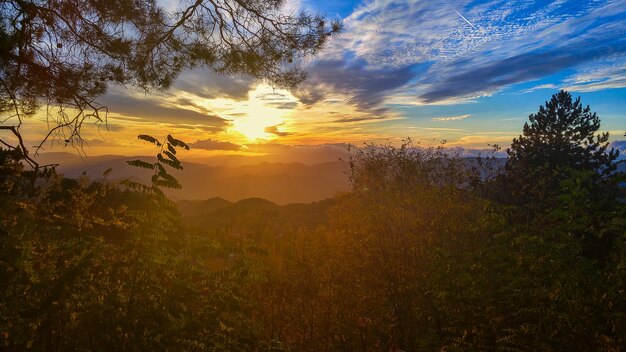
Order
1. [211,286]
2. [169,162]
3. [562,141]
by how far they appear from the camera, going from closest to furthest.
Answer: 1. [169,162]
2. [211,286]
3. [562,141]

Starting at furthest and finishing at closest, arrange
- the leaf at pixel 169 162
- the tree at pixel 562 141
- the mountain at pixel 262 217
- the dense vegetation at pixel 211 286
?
the mountain at pixel 262 217 < the tree at pixel 562 141 < the leaf at pixel 169 162 < the dense vegetation at pixel 211 286

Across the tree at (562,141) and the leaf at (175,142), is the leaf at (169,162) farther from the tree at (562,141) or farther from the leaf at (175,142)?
the tree at (562,141)

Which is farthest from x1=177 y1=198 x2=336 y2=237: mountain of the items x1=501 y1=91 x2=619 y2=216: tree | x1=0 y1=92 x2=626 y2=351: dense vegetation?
x1=0 y1=92 x2=626 y2=351: dense vegetation

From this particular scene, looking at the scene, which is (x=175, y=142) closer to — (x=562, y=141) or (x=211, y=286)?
(x=211, y=286)

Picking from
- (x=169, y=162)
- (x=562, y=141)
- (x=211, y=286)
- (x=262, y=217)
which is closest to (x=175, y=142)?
(x=169, y=162)

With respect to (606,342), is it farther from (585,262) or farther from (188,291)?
(188,291)

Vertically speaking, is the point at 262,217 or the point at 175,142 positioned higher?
the point at 175,142

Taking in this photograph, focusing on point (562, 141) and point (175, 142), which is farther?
point (562, 141)

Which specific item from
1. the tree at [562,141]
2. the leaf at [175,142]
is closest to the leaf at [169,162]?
the leaf at [175,142]

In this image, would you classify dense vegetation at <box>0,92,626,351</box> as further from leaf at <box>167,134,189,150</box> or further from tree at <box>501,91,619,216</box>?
tree at <box>501,91,619,216</box>

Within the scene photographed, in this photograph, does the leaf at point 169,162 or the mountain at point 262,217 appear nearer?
the leaf at point 169,162

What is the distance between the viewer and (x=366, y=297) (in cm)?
698

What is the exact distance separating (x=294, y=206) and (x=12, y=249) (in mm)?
48813

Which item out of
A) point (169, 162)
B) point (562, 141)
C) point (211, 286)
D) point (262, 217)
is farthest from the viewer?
point (262, 217)
